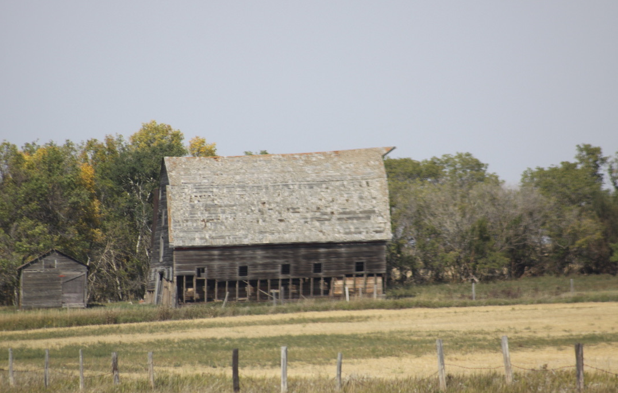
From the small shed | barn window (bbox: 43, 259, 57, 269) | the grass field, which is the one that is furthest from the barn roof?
barn window (bbox: 43, 259, 57, 269)

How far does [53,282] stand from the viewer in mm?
42094

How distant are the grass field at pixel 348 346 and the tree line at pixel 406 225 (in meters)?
10.7

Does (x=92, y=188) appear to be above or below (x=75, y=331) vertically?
above

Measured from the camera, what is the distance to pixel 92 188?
204 feet

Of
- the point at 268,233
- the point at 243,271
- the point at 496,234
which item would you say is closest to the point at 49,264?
the point at 243,271

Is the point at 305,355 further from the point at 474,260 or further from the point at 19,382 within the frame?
the point at 474,260

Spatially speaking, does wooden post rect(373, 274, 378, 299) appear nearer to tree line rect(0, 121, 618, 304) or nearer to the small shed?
tree line rect(0, 121, 618, 304)

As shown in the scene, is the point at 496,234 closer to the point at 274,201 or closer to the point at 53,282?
the point at 274,201

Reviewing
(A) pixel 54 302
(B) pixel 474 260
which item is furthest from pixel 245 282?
(B) pixel 474 260

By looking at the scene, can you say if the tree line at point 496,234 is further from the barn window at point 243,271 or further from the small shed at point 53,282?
the small shed at point 53,282

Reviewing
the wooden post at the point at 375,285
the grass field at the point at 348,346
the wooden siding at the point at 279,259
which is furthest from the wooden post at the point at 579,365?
the wooden siding at the point at 279,259

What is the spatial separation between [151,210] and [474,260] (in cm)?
2505

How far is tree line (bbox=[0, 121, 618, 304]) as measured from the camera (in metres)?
50.2

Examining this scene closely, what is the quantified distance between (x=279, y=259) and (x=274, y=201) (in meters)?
3.65
